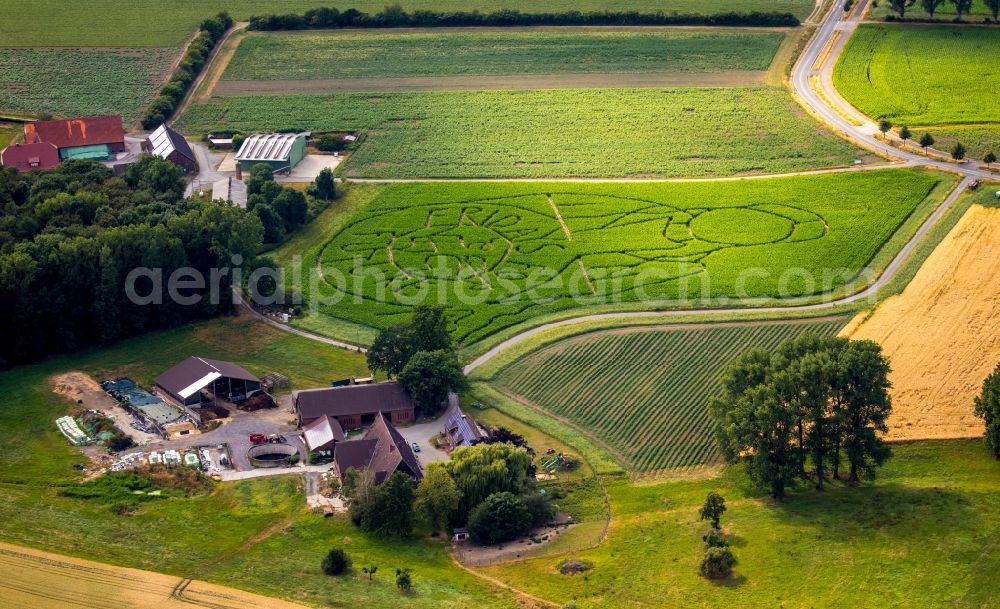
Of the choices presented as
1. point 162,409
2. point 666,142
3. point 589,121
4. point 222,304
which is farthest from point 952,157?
point 162,409

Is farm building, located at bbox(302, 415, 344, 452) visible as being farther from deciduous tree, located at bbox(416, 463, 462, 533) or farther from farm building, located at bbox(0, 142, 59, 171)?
farm building, located at bbox(0, 142, 59, 171)

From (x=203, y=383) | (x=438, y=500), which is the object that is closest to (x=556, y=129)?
(x=203, y=383)

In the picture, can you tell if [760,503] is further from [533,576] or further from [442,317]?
[442,317]

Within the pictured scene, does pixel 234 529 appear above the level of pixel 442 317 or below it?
below

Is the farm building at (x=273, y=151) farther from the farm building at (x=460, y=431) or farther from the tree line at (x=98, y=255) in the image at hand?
the farm building at (x=460, y=431)

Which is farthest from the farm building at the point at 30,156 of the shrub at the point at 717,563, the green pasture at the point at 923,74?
the green pasture at the point at 923,74

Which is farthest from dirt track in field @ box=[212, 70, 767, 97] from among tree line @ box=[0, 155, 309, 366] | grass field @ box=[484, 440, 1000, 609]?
grass field @ box=[484, 440, 1000, 609]

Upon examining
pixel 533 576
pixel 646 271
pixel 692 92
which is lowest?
pixel 533 576
